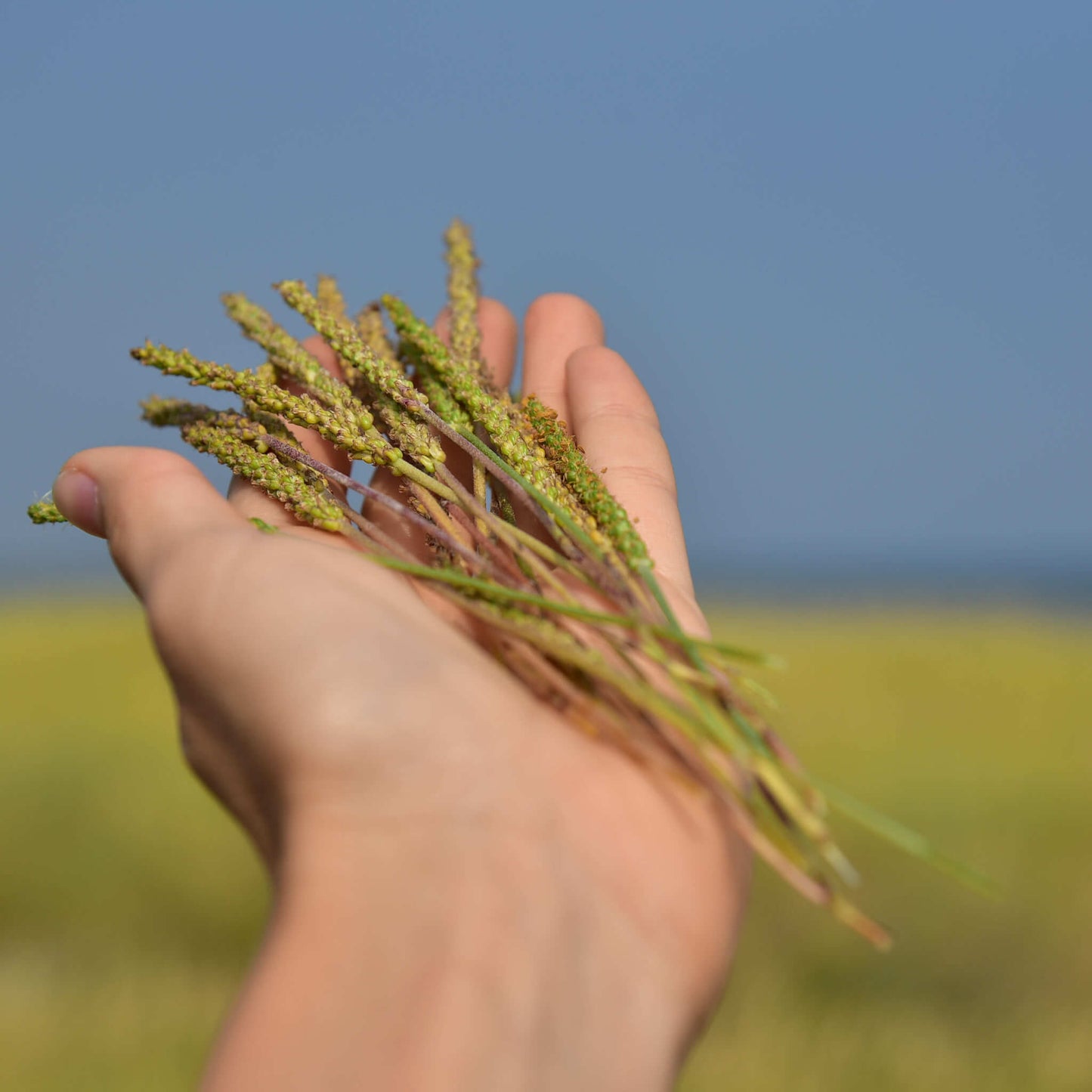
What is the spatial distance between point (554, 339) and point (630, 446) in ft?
1.95

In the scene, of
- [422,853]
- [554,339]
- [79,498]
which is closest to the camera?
[422,853]

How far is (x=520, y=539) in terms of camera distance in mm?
2141

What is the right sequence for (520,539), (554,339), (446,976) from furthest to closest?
1. (554,339)
2. (520,539)
3. (446,976)

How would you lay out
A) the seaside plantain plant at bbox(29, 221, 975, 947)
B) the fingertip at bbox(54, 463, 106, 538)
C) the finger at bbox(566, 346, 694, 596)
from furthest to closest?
1. the finger at bbox(566, 346, 694, 596)
2. the fingertip at bbox(54, 463, 106, 538)
3. the seaside plantain plant at bbox(29, 221, 975, 947)

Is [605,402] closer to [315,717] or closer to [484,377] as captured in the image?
[484,377]

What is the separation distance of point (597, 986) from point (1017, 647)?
619cm

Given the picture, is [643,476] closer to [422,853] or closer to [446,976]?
[422,853]

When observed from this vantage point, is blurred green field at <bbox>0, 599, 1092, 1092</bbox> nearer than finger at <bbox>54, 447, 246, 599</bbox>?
No

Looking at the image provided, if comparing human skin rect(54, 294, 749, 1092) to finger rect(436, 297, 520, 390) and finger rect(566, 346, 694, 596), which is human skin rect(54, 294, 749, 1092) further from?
finger rect(436, 297, 520, 390)

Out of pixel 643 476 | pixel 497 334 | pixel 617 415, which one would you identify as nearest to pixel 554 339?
pixel 497 334

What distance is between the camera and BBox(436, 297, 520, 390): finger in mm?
3172

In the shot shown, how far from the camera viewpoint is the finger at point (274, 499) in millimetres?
2459

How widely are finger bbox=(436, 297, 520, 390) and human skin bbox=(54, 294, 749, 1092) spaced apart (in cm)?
123

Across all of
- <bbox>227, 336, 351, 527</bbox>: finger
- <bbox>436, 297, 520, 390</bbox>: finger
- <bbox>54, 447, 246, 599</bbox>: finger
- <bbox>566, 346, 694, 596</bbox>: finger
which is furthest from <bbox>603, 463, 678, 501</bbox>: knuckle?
<bbox>54, 447, 246, 599</bbox>: finger
